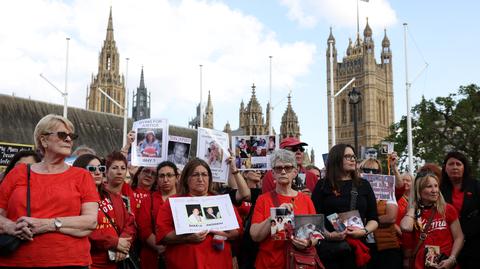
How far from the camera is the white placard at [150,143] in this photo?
646 cm

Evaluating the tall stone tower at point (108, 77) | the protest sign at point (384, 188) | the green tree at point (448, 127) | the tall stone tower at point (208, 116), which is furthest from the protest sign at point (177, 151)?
the tall stone tower at point (108, 77)

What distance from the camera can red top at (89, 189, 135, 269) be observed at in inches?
167

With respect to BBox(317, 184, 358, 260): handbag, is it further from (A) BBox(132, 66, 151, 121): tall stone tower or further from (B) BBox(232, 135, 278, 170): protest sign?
(A) BBox(132, 66, 151, 121): tall stone tower

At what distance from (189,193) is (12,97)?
36.1 m

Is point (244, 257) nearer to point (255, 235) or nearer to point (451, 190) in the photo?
point (255, 235)

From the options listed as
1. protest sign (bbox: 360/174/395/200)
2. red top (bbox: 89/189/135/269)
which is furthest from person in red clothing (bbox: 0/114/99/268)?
protest sign (bbox: 360/174/395/200)

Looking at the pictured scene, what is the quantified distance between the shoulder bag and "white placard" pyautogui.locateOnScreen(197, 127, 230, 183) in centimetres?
187

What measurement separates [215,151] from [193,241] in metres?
1.94

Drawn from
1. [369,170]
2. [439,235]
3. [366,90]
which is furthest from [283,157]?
[366,90]

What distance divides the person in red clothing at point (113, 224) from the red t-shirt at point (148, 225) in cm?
18

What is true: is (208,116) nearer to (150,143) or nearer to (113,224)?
(150,143)

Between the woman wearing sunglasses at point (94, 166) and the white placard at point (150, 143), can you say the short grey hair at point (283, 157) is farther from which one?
the white placard at point (150, 143)

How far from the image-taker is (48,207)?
3.45 metres

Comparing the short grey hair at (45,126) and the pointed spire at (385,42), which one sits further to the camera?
the pointed spire at (385,42)
